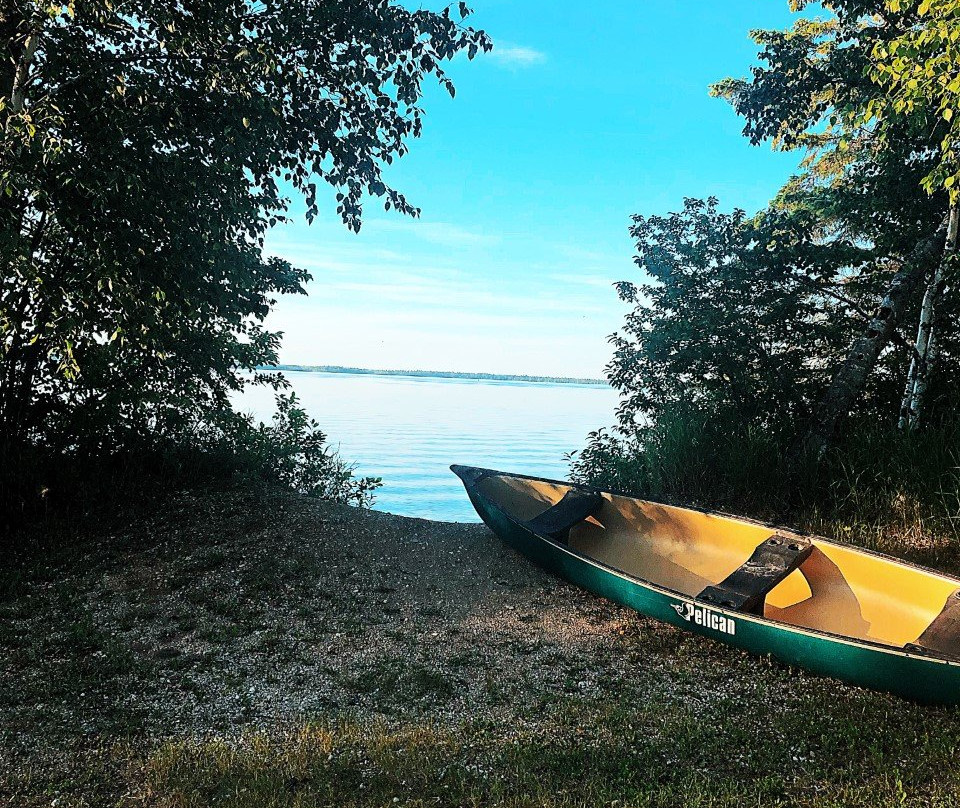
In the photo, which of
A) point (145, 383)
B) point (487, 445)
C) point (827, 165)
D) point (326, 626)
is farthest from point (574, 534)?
point (487, 445)

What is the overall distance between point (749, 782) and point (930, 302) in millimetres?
7655

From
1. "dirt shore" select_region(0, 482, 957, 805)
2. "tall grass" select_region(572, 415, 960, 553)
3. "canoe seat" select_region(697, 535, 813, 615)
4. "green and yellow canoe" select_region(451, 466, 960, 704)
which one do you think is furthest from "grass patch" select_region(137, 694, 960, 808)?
"tall grass" select_region(572, 415, 960, 553)

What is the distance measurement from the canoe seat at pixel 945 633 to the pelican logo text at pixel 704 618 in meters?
1.25

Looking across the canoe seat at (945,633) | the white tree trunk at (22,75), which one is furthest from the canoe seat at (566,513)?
the white tree trunk at (22,75)

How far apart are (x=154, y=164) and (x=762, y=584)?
6629 millimetres

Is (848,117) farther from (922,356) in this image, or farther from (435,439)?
(435,439)

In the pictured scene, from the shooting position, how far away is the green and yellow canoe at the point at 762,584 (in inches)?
190

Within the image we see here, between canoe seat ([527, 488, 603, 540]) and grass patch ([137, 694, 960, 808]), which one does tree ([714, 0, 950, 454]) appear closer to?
canoe seat ([527, 488, 603, 540])

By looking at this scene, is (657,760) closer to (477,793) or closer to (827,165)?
(477,793)

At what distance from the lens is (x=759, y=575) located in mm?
6113

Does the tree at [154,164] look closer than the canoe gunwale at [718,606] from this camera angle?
No

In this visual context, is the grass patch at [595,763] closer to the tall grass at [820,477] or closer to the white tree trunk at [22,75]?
the tall grass at [820,477]

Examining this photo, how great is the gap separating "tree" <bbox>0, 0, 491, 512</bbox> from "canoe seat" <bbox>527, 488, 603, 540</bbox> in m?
4.00

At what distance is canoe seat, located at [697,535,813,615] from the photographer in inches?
229
